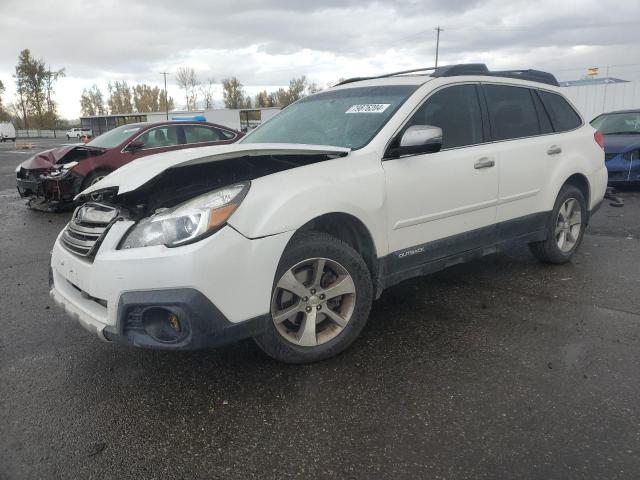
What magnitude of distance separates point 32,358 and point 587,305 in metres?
4.00

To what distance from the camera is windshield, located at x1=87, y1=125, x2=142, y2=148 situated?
29.9 feet

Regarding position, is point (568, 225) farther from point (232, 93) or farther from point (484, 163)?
point (232, 93)

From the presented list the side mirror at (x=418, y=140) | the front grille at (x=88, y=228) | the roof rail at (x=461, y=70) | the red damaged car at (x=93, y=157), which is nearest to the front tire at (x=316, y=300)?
→ the side mirror at (x=418, y=140)

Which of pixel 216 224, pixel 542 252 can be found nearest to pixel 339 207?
pixel 216 224

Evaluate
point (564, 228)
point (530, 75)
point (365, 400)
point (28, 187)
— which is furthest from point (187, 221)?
point (28, 187)

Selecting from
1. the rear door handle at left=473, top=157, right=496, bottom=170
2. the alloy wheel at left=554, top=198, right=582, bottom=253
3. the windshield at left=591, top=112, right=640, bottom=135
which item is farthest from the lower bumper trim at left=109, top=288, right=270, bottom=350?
the windshield at left=591, top=112, right=640, bottom=135

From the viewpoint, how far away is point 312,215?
280cm

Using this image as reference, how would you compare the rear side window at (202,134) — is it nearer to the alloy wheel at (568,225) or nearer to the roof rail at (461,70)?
the roof rail at (461,70)

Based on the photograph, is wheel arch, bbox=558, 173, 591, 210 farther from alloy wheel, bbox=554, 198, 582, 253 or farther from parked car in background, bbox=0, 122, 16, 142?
parked car in background, bbox=0, 122, 16, 142

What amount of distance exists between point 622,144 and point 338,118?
25.3 ft

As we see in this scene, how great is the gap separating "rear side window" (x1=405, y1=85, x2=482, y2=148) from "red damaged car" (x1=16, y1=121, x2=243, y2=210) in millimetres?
4886

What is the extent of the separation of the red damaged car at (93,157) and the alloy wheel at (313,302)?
18.2 feet

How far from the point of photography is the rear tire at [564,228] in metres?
4.66

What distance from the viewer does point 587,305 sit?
3.89 meters
